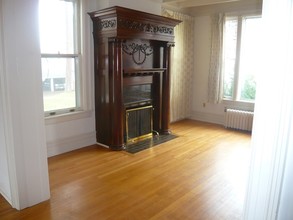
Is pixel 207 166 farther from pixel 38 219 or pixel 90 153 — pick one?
pixel 38 219

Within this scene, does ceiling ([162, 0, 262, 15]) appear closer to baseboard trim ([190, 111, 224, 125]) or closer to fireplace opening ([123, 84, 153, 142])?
fireplace opening ([123, 84, 153, 142])

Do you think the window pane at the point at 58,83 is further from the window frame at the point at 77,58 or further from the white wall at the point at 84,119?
the white wall at the point at 84,119

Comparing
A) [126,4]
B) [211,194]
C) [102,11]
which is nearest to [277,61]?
[211,194]

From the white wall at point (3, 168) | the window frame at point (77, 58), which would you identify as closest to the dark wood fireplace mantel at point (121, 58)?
the window frame at point (77, 58)

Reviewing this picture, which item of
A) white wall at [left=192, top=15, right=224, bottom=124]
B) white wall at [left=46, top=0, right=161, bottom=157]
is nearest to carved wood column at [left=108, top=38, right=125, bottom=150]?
white wall at [left=46, top=0, right=161, bottom=157]

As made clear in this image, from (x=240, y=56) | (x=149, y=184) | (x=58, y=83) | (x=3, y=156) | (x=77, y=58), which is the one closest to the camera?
(x=3, y=156)

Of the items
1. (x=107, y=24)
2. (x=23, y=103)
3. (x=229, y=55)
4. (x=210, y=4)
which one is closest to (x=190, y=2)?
(x=210, y=4)

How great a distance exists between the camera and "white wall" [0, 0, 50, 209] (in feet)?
6.98

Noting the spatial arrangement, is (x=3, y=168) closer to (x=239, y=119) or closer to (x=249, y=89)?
(x=239, y=119)

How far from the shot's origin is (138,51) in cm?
427

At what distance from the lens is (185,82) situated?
6.00m

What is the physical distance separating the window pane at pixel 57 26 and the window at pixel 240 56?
130 inches

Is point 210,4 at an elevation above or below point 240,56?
above

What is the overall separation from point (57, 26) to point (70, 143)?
5.94ft
